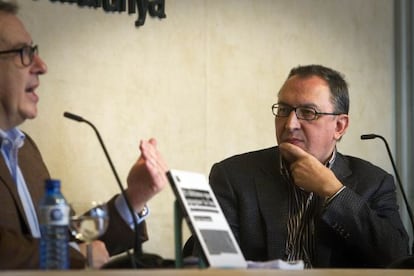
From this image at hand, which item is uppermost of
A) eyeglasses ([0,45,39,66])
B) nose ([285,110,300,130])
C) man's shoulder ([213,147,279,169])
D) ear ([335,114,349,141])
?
eyeglasses ([0,45,39,66])

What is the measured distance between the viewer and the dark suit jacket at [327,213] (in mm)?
3428

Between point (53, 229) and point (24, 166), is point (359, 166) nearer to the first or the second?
point (24, 166)

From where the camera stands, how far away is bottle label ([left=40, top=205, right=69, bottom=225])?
7.16 feet

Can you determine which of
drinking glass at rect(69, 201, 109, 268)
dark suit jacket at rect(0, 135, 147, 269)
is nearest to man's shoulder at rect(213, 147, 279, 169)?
dark suit jacket at rect(0, 135, 147, 269)

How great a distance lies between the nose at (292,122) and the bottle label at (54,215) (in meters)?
1.55

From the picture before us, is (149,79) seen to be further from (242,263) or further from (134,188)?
(242,263)

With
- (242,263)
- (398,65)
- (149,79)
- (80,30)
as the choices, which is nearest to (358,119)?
(398,65)

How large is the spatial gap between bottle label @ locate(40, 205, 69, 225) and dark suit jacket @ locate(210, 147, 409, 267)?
139 centimetres

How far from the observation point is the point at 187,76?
14.0 ft

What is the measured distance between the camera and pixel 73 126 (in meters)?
3.87

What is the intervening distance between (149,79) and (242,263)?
1.93m

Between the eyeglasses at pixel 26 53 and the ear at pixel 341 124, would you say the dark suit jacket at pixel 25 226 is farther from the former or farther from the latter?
the ear at pixel 341 124

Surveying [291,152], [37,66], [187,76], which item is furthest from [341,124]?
[37,66]

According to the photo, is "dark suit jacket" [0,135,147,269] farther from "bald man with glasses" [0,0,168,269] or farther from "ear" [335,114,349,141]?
"ear" [335,114,349,141]
